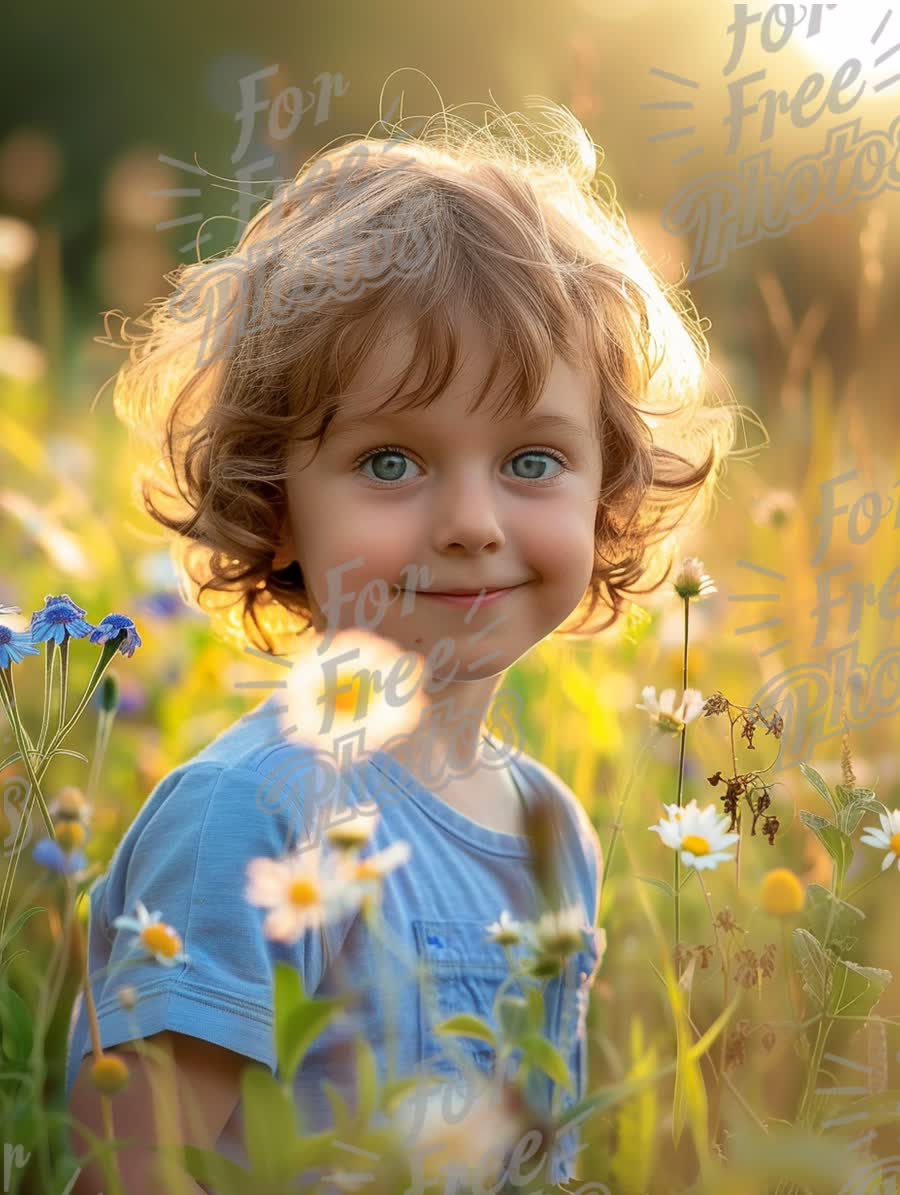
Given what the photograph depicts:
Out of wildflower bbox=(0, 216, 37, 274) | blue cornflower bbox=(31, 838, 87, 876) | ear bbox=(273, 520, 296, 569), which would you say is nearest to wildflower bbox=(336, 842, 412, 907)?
blue cornflower bbox=(31, 838, 87, 876)

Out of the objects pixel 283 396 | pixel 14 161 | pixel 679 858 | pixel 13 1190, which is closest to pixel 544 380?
pixel 283 396

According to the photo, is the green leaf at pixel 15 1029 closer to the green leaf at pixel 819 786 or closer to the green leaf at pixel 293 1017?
the green leaf at pixel 293 1017

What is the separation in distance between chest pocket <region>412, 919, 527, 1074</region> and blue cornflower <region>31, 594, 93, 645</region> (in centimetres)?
33

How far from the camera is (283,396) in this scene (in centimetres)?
86

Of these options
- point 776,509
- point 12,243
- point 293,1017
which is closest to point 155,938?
point 293,1017

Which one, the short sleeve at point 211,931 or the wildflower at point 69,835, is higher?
the wildflower at point 69,835

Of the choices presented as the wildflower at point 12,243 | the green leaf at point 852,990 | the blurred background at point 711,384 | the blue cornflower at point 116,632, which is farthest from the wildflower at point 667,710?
the wildflower at point 12,243

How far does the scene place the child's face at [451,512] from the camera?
2.54 ft

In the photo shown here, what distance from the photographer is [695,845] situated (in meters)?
0.65

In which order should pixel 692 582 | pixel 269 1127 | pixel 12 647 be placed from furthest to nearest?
pixel 692 582, pixel 12 647, pixel 269 1127

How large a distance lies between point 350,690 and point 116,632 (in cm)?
13

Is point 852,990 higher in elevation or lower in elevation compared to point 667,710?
lower

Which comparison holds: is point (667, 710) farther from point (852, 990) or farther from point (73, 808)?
point (73, 808)

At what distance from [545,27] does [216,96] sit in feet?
0.86
